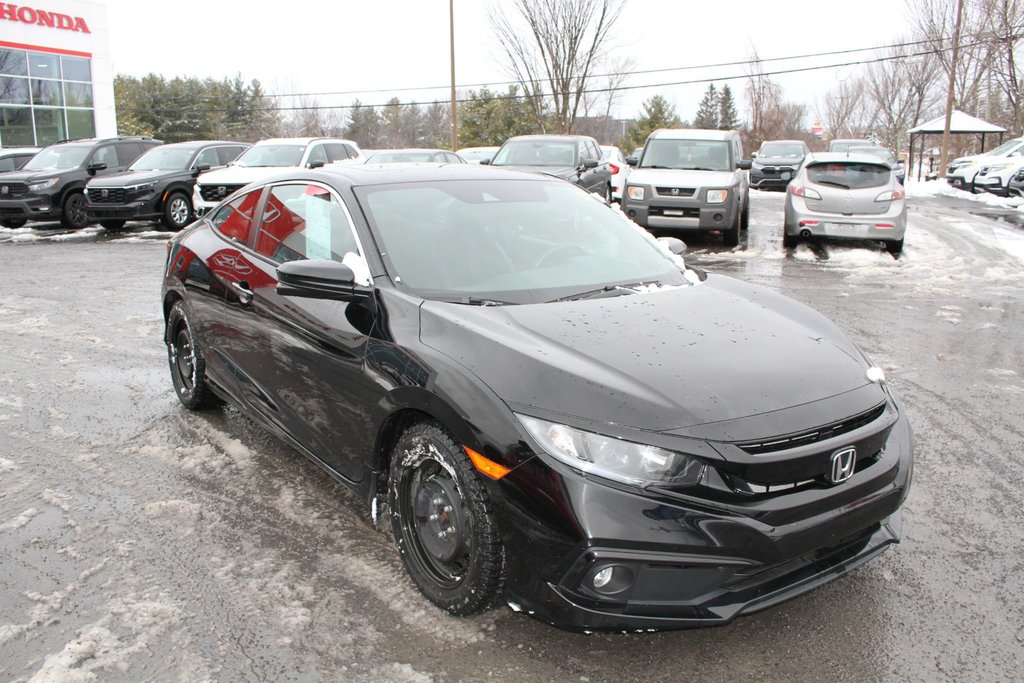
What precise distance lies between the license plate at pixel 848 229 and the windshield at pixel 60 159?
15.1m

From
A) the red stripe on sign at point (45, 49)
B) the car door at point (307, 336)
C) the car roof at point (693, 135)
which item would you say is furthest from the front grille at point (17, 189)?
the red stripe on sign at point (45, 49)

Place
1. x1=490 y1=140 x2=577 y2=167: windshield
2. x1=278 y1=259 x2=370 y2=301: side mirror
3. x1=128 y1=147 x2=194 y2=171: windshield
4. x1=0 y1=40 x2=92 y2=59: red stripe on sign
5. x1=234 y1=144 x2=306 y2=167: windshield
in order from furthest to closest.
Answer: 1. x1=0 y1=40 x2=92 y2=59: red stripe on sign
2. x1=128 y1=147 x2=194 y2=171: windshield
3. x1=234 y1=144 x2=306 y2=167: windshield
4. x1=490 y1=140 x2=577 y2=167: windshield
5. x1=278 y1=259 x2=370 y2=301: side mirror

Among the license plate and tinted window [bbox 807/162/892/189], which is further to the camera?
tinted window [bbox 807/162/892/189]

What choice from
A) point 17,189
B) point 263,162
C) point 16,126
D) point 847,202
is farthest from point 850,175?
point 16,126

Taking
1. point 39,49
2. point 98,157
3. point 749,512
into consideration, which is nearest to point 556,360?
point 749,512

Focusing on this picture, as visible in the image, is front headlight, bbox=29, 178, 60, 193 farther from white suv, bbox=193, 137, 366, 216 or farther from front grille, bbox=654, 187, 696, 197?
front grille, bbox=654, 187, 696, 197

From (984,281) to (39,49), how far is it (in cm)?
3276

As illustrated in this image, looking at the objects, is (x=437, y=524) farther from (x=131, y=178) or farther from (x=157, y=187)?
(x=131, y=178)

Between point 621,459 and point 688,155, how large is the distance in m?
12.4

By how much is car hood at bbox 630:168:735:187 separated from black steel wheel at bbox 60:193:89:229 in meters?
11.5

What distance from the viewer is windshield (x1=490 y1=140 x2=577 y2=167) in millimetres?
14672

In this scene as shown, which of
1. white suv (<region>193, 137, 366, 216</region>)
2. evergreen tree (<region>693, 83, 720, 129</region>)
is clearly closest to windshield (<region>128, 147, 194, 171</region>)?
white suv (<region>193, 137, 366, 216</region>)

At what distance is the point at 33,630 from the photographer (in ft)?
9.49

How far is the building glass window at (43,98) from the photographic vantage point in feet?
96.5
